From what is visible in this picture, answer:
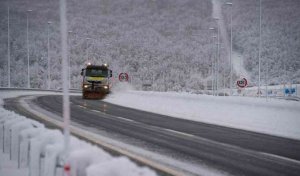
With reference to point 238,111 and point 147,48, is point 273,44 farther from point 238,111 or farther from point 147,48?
point 238,111

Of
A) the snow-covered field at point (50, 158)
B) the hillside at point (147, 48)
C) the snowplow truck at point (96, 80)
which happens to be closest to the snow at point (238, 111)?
the snowplow truck at point (96, 80)

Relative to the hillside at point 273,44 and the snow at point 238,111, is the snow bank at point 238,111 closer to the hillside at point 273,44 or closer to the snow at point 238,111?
the snow at point 238,111

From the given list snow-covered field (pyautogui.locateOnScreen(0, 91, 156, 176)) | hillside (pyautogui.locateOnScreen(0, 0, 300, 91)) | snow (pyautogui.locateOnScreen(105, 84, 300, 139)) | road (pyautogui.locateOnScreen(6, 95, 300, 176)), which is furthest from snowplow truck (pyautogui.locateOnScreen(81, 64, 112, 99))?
hillside (pyautogui.locateOnScreen(0, 0, 300, 91))

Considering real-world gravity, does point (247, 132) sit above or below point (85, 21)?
below

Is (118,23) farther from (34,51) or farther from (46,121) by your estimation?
(46,121)

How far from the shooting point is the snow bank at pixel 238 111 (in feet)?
51.2

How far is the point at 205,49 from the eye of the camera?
151 metres

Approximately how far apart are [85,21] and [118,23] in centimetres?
1691

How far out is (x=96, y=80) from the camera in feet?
116

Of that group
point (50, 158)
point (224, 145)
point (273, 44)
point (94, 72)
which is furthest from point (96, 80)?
point (273, 44)

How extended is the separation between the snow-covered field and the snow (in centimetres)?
981

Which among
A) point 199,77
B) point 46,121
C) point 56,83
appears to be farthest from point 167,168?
point 199,77

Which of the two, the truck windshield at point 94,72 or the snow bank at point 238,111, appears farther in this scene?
the truck windshield at point 94,72

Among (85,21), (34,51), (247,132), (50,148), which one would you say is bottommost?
(247,132)
